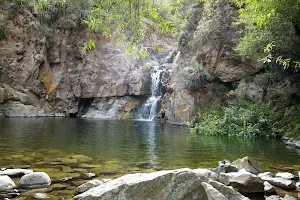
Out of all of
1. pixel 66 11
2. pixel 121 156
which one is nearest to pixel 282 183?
pixel 121 156

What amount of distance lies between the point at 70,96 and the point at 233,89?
1841 centimetres

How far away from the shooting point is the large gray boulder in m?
4.14

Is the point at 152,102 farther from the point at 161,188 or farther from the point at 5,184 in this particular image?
the point at 161,188

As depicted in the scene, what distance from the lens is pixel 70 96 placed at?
32688 millimetres

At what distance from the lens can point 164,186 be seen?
4301 mm

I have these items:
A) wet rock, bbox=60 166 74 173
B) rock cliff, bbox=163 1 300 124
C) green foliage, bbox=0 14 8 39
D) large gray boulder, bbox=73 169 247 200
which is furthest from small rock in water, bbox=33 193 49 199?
green foliage, bbox=0 14 8 39

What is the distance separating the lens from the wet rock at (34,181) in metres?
5.77

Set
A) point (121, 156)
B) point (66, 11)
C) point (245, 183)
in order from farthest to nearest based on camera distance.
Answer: point (66, 11), point (121, 156), point (245, 183)

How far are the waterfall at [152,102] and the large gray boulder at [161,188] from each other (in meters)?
24.5

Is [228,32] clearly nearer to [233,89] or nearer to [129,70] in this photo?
[233,89]

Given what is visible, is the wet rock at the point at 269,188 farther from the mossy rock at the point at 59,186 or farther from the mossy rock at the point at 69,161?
the mossy rock at the point at 69,161

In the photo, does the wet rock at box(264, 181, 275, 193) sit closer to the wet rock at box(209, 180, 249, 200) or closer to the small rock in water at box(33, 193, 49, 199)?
the wet rock at box(209, 180, 249, 200)

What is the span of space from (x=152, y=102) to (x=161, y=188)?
26.3 m

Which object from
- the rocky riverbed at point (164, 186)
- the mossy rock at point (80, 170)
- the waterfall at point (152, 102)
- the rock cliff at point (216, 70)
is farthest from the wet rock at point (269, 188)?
the waterfall at point (152, 102)
